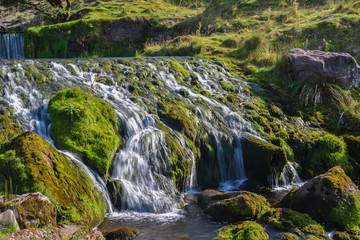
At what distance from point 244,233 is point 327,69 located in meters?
8.85

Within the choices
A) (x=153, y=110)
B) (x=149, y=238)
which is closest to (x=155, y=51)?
(x=153, y=110)

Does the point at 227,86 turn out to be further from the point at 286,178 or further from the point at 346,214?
the point at 346,214

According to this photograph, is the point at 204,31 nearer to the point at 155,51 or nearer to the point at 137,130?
the point at 155,51

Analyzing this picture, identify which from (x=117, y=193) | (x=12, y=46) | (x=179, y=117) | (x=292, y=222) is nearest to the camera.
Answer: (x=292, y=222)

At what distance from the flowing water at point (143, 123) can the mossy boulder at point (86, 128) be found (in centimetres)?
22

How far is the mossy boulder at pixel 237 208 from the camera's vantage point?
20.4 ft

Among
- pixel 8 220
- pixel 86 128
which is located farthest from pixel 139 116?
pixel 8 220

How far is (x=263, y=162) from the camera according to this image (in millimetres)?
8492

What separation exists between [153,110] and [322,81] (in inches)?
266

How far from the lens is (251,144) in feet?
29.3

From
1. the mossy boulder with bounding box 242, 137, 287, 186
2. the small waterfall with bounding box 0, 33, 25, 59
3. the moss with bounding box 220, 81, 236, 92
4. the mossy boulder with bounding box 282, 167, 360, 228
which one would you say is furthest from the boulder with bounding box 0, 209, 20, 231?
the small waterfall with bounding box 0, 33, 25, 59

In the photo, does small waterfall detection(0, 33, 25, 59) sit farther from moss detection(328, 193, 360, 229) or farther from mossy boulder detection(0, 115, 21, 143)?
moss detection(328, 193, 360, 229)

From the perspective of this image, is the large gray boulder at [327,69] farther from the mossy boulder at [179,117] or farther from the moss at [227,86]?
the mossy boulder at [179,117]

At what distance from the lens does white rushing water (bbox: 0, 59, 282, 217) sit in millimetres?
6996
